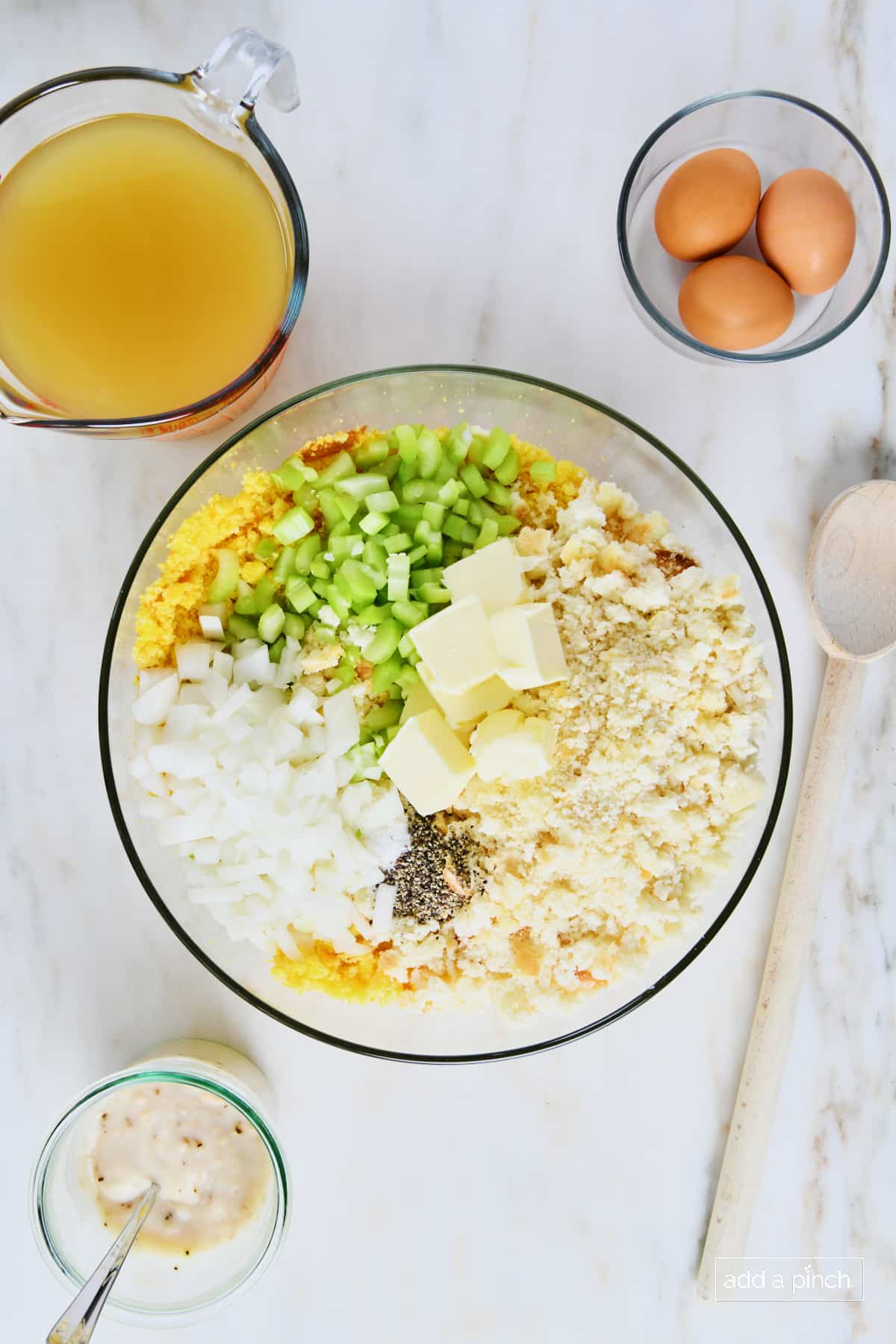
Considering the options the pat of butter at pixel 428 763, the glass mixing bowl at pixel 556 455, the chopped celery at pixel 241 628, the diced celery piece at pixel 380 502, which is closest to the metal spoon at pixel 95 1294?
the glass mixing bowl at pixel 556 455

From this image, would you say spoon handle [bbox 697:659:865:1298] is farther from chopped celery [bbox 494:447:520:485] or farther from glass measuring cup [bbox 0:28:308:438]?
glass measuring cup [bbox 0:28:308:438]

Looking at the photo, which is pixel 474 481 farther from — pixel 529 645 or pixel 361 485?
pixel 529 645

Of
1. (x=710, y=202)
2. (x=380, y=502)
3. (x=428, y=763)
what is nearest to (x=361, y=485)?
(x=380, y=502)

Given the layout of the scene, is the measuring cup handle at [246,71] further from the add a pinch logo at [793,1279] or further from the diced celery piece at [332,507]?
the add a pinch logo at [793,1279]

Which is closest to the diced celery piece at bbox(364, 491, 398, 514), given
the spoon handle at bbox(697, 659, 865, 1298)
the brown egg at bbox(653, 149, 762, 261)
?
the brown egg at bbox(653, 149, 762, 261)

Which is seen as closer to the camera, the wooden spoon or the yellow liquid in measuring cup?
the yellow liquid in measuring cup

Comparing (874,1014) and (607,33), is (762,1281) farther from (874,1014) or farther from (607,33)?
(607,33)
